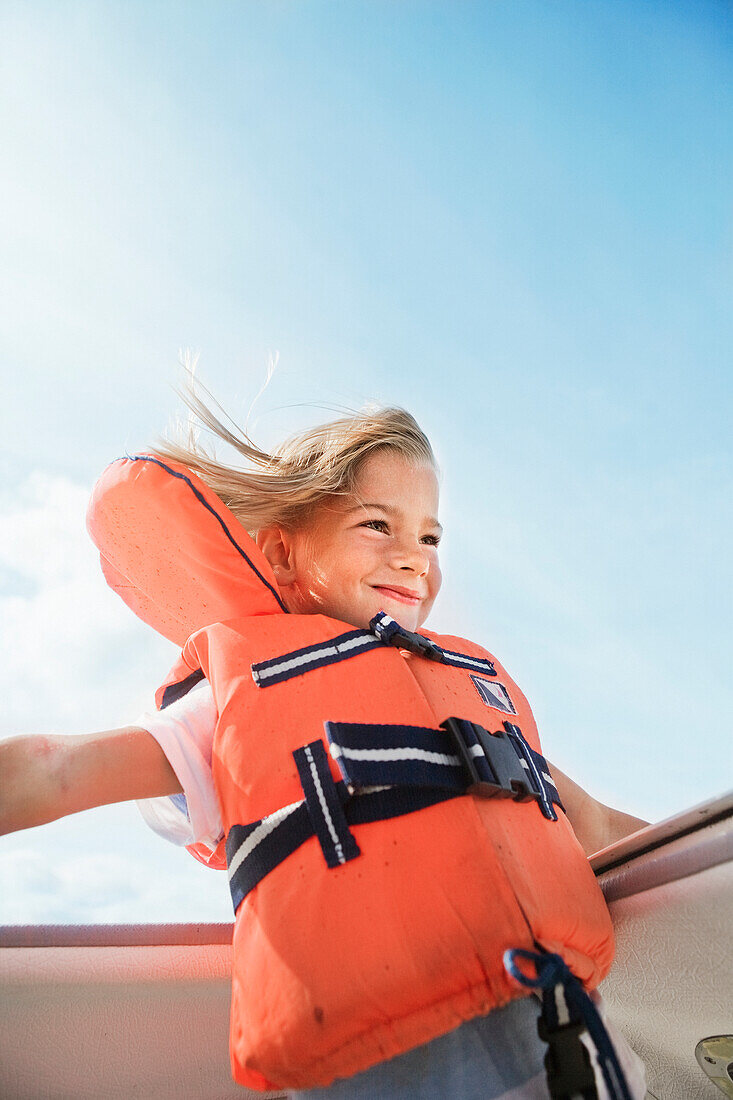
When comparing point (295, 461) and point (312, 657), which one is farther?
point (295, 461)

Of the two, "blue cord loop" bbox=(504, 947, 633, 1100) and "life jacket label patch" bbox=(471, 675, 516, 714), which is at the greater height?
"life jacket label patch" bbox=(471, 675, 516, 714)

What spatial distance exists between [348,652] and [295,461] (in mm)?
915

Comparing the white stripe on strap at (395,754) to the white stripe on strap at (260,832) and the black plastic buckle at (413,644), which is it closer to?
the white stripe on strap at (260,832)

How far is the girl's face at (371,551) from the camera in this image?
6.68 feet

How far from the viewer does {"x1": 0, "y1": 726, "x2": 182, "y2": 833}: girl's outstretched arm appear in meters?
1.30

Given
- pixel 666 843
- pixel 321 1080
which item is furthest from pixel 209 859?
pixel 666 843

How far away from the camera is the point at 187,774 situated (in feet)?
4.93

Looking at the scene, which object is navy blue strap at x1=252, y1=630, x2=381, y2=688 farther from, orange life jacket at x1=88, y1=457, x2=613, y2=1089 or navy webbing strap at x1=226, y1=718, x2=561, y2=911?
navy webbing strap at x1=226, y1=718, x2=561, y2=911

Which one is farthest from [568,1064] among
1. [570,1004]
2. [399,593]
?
[399,593]

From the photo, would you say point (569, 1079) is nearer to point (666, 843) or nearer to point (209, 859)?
point (666, 843)

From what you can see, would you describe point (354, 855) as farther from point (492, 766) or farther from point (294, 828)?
point (492, 766)

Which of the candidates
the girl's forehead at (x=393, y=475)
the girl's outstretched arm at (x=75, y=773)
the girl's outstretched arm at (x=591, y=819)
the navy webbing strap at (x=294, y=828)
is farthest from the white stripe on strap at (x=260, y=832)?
the girl's forehead at (x=393, y=475)

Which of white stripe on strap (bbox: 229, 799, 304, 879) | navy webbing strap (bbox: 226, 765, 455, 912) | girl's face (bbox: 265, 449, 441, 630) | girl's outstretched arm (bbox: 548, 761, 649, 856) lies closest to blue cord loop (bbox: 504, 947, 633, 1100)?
navy webbing strap (bbox: 226, 765, 455, 912)

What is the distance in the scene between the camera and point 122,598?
2.24 m
